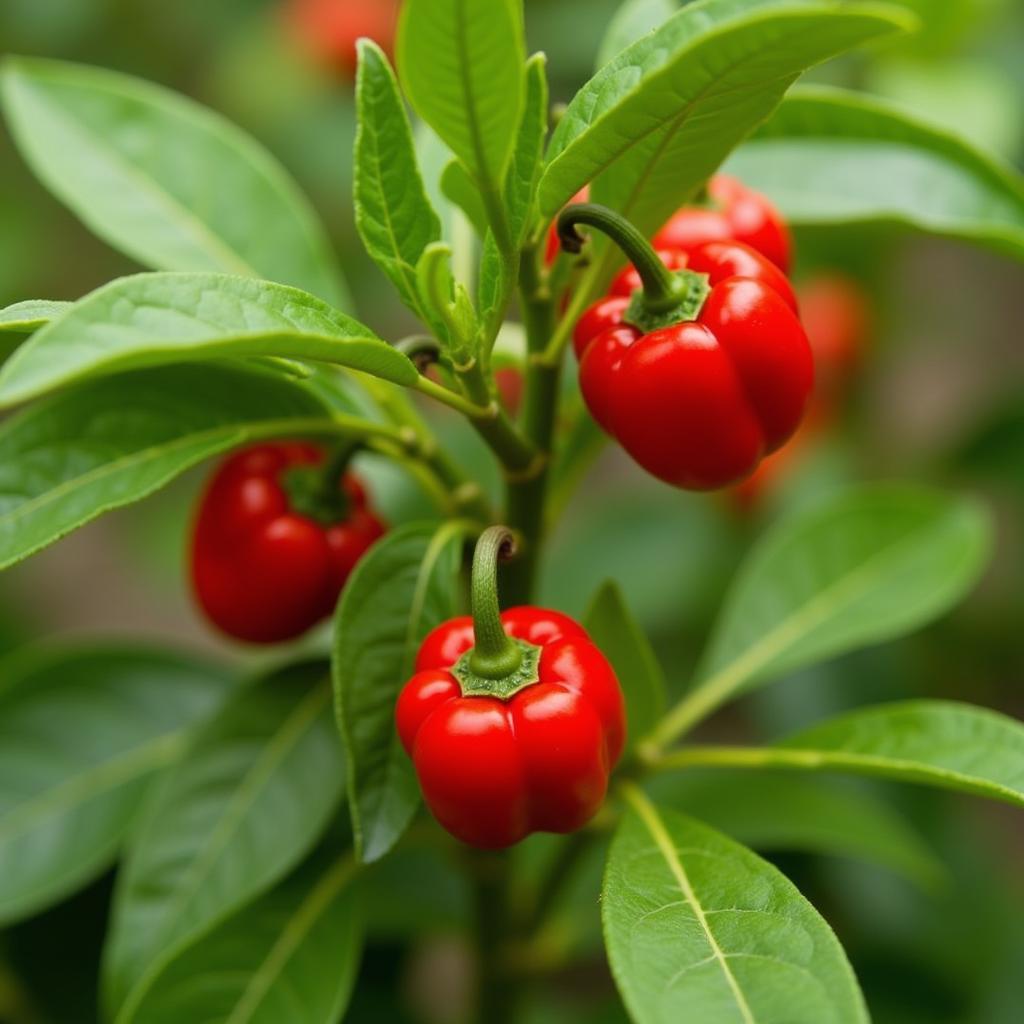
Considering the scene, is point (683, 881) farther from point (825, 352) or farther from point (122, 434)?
point (825, 352)

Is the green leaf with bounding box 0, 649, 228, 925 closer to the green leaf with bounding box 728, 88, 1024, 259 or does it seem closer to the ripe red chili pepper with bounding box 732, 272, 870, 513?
the green leaf with bounding box 728, 88, 1024, 259

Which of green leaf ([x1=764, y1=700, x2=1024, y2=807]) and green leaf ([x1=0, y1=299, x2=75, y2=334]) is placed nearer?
green leaf ([x1=0, y1=299, x2=75, y2=334])

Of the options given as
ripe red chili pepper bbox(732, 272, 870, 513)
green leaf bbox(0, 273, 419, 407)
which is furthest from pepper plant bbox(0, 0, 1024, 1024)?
ripe red chili pepper bbox(732, 272, 870, 513)

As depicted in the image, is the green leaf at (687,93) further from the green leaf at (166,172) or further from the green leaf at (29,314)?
the green leaf at (166,172)

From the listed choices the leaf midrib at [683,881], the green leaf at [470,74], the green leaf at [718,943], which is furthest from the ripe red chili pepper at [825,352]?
the green leaf at [470,74]

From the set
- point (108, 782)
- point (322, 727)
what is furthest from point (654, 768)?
point (108, 782)

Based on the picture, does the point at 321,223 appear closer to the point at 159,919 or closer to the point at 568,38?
the point at 568,38
